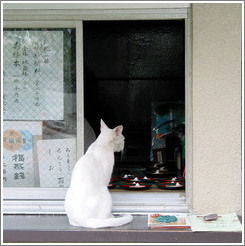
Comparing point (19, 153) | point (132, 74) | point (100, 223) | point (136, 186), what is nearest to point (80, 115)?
point (19, 153)

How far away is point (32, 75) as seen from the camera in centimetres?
354

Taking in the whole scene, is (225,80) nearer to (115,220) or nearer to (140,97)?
(115,220)

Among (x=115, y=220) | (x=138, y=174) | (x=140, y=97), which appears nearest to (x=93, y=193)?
(x=115, y=220)

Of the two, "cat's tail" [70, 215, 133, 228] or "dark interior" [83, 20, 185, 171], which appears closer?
"cat's tail" [70, 215, 133, 228]

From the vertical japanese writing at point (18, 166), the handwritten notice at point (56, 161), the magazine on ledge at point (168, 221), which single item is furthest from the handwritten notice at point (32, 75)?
the magazine on ledge at point (168, 221)

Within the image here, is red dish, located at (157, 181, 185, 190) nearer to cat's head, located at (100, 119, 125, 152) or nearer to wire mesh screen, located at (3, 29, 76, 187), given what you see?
cat's head, located at (100, 119, 125, 152)

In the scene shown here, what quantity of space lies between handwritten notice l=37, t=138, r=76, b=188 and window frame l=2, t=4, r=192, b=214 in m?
0.08

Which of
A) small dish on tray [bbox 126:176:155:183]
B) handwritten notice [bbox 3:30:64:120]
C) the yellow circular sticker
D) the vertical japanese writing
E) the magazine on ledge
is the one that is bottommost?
the magazine on ledge

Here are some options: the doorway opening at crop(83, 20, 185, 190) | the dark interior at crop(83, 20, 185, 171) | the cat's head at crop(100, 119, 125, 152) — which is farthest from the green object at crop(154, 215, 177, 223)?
the dark interior at crop(83, 20, 185, 171)

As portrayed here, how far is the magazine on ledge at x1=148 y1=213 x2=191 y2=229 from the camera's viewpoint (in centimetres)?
293

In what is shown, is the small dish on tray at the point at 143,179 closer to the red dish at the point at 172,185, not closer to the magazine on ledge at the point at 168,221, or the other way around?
the red dish at the point at 172,185

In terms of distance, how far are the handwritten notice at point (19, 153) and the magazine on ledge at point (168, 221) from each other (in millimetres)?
1179

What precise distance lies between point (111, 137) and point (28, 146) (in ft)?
2.76

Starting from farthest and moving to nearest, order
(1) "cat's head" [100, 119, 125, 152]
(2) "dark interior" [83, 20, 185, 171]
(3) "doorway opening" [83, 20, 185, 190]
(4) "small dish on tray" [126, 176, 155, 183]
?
(2) "dark interior" [83, 20, 185, 171]
(3) "doorway opening" [83, 20, 185, 190]
(4) "small dish on tray" [126, 176, 155, 183]
(1) "cat's head" [100, 119, 125, 152]
